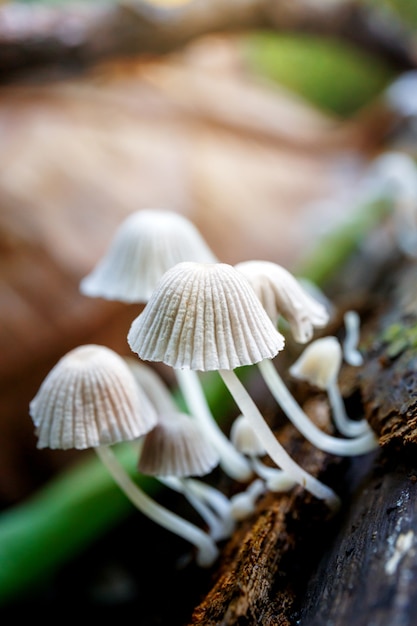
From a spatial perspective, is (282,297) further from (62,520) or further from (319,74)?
(319,74)

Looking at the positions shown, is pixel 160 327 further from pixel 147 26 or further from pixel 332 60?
pixel 332 60

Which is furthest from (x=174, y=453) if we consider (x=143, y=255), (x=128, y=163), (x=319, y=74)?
(x=319, y=74)

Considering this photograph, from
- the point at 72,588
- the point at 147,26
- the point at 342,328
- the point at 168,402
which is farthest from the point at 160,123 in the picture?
the point at 72,588

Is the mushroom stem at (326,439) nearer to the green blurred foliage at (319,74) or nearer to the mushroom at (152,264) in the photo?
the mushroom at (152,264)

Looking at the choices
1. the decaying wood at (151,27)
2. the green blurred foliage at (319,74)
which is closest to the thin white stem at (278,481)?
the decaying wood at (151,27)

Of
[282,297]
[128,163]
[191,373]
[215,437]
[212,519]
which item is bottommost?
[212,519]
